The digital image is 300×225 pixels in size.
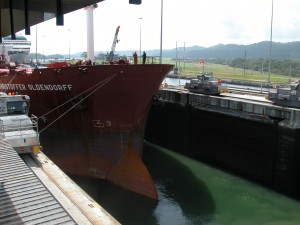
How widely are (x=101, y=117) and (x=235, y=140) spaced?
8118 mm

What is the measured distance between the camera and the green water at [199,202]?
609 inches

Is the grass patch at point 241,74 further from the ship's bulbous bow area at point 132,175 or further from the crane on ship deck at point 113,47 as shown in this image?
the ship's bulbous bow area at point 132,175

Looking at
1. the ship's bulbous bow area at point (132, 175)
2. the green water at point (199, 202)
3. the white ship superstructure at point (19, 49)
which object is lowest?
the green water at point (199, 202)

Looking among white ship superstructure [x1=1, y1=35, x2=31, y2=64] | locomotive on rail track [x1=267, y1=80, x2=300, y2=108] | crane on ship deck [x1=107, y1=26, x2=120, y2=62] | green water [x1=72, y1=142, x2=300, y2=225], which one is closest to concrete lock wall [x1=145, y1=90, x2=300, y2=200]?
green water [x1=72, y1=142, x2=300, y2=225]

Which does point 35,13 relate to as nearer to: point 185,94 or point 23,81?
point 23,81

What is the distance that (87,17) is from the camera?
25078 mm

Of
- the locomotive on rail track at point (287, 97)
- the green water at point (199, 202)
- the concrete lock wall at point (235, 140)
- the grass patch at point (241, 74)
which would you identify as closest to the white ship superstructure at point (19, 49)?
the grass patch at point (241, 74)

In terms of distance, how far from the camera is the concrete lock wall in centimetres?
1816

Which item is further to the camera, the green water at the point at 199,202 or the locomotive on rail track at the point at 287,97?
the locomotive on rail track at the point at 287,97

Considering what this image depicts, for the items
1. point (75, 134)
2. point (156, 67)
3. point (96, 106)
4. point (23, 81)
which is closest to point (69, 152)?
point (75, 134)

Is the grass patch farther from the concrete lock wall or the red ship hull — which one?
the red ship hull

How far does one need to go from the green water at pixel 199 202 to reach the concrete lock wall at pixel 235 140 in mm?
864

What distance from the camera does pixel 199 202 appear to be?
56.0ft

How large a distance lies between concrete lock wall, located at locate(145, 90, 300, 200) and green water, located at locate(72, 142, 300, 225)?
2.83 ft
